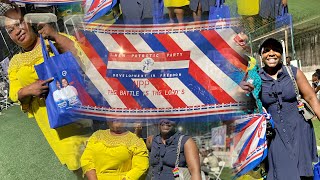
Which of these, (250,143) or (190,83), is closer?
(190,83)

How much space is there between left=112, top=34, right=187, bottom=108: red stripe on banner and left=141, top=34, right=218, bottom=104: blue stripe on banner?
0.21ft

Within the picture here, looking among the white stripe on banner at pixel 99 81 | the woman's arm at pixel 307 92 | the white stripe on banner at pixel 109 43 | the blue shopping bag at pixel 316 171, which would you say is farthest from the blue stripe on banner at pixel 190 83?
the blue shopping bag at pixel 316 171

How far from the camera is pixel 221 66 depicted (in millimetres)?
1754

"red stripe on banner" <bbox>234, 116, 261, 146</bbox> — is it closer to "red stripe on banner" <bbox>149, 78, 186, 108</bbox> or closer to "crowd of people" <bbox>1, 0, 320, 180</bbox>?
"crowd of people" <bbox>1, 0, 320, 180</bbox>

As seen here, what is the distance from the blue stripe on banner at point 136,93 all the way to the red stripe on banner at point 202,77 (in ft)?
0.66

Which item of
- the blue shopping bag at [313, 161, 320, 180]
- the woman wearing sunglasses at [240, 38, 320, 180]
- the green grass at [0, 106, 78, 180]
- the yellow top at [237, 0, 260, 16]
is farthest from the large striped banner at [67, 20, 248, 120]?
the green grass at [0, 106, 78, 180]

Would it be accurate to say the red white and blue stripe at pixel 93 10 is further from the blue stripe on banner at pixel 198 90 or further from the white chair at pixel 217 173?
the white chair at pixel 217 173

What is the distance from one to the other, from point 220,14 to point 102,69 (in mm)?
536

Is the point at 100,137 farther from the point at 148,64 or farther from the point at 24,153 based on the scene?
the point at 24,153

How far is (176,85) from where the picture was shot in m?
1.73

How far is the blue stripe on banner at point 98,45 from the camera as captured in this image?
173 cm

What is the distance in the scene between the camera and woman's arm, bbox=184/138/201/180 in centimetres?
193

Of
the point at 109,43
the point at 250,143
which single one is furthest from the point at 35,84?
the point at 250,143

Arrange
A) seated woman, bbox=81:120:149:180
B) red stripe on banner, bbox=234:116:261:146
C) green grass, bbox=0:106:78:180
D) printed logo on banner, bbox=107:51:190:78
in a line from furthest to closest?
green grass, bbox=0:106:78:180
red stripe on banner, bbox=234:116:261:146
seated woman, bbox=81:120:149:180
printed logo on banner, bbox=107:51:190:78
